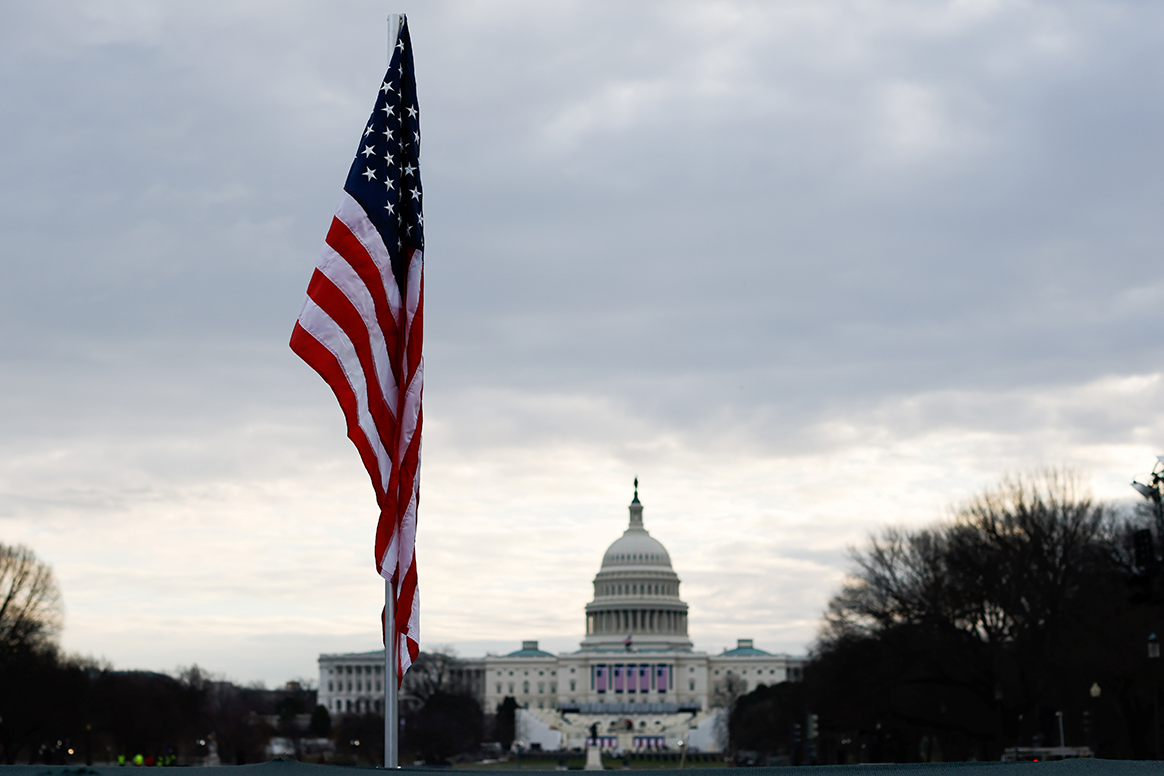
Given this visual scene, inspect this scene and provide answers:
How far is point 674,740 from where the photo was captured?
17338 cm

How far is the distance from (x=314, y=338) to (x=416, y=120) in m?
2.11

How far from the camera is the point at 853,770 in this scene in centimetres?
616

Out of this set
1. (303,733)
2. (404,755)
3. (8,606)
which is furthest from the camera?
(303,733)

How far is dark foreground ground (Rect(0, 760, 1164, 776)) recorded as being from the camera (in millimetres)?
5934

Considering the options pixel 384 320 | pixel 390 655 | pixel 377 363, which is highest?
pixel 384 320

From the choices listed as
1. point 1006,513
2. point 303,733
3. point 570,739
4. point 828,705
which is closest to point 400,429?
point 1006,513

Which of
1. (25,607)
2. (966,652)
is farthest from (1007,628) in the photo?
(25,607)

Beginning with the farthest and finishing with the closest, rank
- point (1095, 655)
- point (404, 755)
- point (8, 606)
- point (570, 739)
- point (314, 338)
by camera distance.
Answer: point (570, 739)
point (404, 755)
point (8, 606)
point (1095, 655)
point (314, 338)

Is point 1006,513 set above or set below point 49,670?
above

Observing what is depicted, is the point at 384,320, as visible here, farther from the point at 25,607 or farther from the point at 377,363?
the point at 25,607

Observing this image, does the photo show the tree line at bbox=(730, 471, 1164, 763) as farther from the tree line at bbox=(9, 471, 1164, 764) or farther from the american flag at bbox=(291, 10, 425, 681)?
the american flag at bbox=(291, 10, 425, 681)

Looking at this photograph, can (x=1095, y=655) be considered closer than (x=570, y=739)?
Yes

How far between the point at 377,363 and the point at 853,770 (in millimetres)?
5756

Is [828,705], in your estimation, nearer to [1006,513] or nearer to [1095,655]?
[1006,513]
